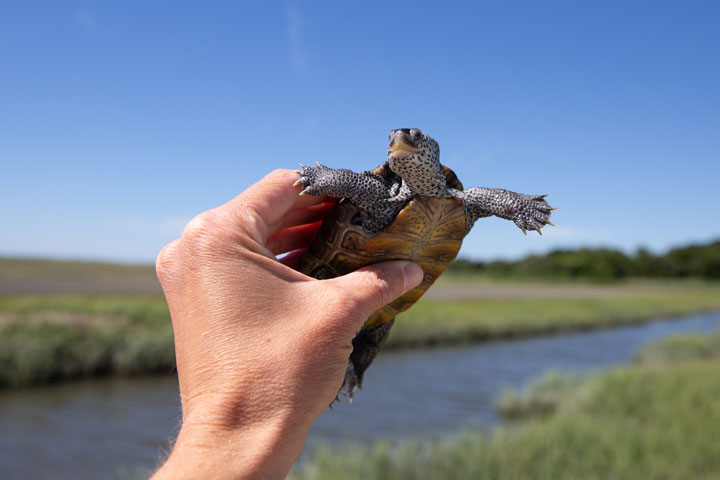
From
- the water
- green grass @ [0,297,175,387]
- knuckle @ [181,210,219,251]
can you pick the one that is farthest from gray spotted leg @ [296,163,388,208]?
green grass @ [0,297,175,387]

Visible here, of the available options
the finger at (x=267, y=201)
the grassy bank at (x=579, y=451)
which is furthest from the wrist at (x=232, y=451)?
the grassy bank at (x=579, y=451)

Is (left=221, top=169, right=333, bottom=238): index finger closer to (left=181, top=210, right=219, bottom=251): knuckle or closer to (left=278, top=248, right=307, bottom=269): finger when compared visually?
(left=181, top=210, right=219, bottom=251): knuckle

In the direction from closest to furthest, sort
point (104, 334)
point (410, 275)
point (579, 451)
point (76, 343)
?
point (410, 275) → point (579, 451) → point (76, 343) → point (104, 334)

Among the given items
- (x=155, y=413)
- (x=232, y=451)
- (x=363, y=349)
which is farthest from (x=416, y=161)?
(x=155, y=413)

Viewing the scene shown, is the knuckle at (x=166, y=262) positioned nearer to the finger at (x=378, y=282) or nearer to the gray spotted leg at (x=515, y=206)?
the finger at (x=378, y=282)

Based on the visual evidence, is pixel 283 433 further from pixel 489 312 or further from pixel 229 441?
pixel 489 312

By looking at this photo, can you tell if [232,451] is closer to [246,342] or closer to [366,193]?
[246,342]
